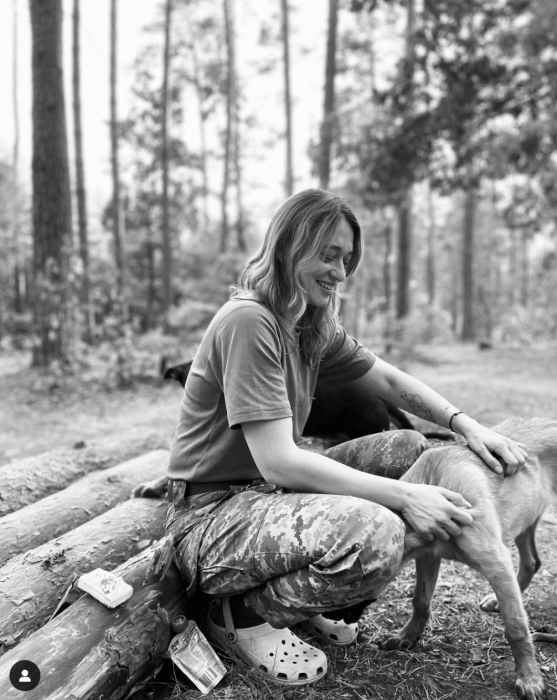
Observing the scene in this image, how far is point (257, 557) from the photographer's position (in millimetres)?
2096

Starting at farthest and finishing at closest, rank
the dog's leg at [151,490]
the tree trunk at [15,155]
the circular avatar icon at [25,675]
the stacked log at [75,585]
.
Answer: the tree trunk at [15,155] → the dog's leg at [151,490] → the stacked log at [75,585] → the circular avatar icon at [25,675]

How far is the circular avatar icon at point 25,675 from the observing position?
6.00 feet

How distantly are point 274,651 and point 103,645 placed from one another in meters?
0.62

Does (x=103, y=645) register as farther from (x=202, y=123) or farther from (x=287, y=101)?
(x=202, y=123)

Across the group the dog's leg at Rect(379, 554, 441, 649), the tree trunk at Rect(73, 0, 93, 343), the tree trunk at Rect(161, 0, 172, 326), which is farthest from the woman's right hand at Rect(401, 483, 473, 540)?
the tree trunk at Rect(161, 0, 172, 326)

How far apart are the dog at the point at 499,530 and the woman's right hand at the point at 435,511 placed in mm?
53

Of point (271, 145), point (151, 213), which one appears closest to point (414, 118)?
point (271, 145)

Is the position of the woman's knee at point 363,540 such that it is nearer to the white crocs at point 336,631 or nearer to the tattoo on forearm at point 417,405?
the white crocs at point 336,631

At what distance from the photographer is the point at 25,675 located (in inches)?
73.5

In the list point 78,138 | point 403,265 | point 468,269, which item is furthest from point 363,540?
point 468,269

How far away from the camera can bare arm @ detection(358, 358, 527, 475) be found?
239cm

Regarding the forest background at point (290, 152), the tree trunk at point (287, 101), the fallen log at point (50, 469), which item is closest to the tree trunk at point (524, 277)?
the forest background at point (290, 152)

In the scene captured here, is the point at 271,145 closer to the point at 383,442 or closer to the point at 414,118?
the point at 414,118

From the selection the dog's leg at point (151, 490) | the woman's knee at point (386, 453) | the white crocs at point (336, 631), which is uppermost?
the woman's knee at point (386, 453)
